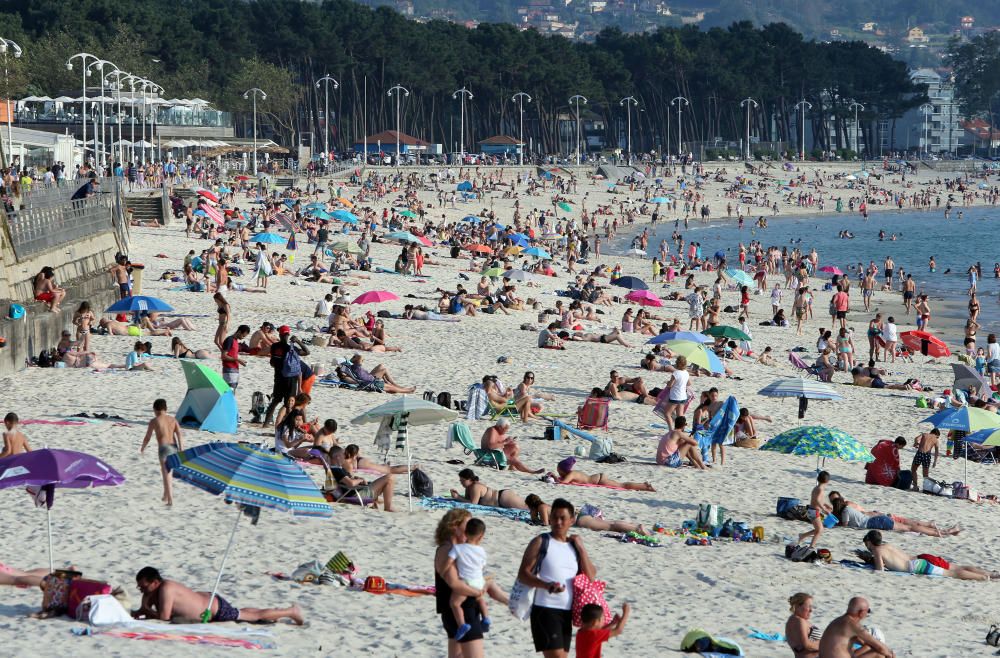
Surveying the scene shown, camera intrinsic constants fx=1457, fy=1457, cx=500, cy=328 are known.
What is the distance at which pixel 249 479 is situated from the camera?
8.52 meters

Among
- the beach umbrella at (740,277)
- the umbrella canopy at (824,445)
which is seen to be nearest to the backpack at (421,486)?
the umbrella canopy at (824,445)

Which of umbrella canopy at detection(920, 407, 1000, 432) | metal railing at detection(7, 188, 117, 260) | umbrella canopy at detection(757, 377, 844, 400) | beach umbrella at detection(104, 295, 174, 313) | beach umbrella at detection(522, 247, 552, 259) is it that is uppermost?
metal railing at detection(7, 188, 117, 260)

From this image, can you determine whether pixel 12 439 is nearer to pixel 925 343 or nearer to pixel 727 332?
pixel 727 332

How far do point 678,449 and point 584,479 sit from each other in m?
1.63

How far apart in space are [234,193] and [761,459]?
4227 cm

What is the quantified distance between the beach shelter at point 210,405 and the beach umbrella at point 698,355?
6.82 meters

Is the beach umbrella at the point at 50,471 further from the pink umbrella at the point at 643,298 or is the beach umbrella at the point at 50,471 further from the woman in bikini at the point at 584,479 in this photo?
the pink umbrella at the point at 643,298

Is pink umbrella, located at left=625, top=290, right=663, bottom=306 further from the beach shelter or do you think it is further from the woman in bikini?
the beach shelter

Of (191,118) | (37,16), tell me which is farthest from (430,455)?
(37,16)

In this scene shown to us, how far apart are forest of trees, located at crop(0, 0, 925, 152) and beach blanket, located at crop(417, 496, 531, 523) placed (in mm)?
60018

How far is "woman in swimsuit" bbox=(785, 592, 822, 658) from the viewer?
8.75m

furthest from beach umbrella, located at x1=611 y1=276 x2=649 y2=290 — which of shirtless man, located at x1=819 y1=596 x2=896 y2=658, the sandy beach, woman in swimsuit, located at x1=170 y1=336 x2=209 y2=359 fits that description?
shirtless man, located at x1=819 y1=596 x2=896 y2=658

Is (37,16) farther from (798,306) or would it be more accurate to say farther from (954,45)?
(954,45)

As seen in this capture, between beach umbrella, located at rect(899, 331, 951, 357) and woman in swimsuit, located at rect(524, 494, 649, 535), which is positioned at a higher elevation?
beach umbrella, located at rect(899, 331, 951, 357)
